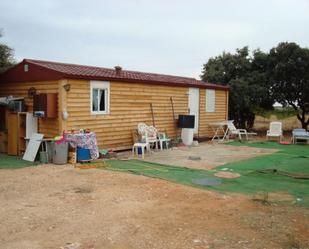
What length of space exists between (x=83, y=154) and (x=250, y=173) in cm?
426

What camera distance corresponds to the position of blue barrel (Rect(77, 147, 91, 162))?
938 cm

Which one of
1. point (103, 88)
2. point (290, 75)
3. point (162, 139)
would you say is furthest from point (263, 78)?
point (103, 88)

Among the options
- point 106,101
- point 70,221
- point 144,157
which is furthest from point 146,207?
point 106,101

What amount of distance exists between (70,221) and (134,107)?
7429 millimetres

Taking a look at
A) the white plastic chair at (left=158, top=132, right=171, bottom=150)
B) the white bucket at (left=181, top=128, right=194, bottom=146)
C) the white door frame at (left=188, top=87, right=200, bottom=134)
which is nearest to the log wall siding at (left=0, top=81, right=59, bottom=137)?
the white plastic chair at (left=158, top=132, right=171, bottom=150)

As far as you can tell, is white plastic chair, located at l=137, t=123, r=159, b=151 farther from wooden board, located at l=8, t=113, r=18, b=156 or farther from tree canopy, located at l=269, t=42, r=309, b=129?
tree canopy, located at l=269, t=42, r=309, b=129

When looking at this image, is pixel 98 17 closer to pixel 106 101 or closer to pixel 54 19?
pixel 54 19

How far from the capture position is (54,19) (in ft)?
40.7

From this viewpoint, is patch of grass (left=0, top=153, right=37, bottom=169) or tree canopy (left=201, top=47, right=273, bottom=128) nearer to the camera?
patch of grass (left=0, top=153, right=37, bottom=169)

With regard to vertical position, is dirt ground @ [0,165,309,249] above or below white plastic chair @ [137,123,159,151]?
below

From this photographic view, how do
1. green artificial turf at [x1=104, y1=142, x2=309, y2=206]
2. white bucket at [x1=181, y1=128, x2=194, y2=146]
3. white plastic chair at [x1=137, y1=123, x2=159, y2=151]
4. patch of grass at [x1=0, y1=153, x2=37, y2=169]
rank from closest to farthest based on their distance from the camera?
green artificial turf at [x1=104, y1=142, x2=309, y2=206] < patch of grass at [x1=0, y1=153, x2=37, y2=169] < white plastic chair at [x1=137, y1=123, x2=159, y2=151] < white bucket at [x1=181, y1=128, x2=194, y2=146]

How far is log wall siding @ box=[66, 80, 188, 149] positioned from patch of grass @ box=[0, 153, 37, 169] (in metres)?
1.46

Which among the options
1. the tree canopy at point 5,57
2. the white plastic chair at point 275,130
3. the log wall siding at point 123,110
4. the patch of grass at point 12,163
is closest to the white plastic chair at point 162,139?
the log wall siding at point 123,110

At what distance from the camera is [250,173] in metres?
7.74
